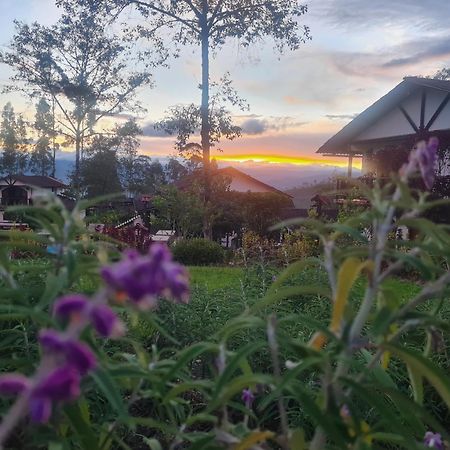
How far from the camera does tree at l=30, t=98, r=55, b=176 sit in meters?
37.5

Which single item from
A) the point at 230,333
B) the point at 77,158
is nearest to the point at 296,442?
the point at 230,333

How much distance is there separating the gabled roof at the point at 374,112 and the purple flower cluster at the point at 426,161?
18.7 metres

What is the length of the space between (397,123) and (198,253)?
10414mm

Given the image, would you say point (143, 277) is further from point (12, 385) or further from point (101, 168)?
point (101, 168)

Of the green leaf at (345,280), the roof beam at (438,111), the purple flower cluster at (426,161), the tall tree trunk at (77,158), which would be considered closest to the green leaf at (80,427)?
the green leaf at (345,280)

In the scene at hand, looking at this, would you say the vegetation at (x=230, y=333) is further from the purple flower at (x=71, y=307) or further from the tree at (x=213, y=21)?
the tree at (x=213, y=21)

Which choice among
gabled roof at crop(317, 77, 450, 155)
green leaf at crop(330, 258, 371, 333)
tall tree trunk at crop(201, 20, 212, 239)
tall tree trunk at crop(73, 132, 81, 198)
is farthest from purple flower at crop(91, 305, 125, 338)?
tall tree trunk at crop(73, 132, 81, 198)

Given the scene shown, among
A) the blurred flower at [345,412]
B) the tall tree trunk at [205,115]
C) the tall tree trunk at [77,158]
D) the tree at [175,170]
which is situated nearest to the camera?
the blurred flower at [345,412]

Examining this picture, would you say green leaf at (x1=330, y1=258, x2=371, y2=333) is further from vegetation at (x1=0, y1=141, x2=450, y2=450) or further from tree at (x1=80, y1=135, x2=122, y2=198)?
→ tree at (x1=80, y1=135, x2=122, y2=198)

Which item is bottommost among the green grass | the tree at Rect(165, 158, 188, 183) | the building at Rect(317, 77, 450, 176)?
the green grass

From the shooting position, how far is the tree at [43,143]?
3750 centimetres

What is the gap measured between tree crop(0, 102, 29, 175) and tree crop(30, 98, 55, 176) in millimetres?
1010

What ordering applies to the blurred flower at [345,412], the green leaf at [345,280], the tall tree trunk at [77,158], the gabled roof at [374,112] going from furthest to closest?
the tall tree trunk at [77,158] → the gabled roof at [374,112] → the blurred flower at [345,412] → the green leaf at [345,280]

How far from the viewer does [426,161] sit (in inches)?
34.9
